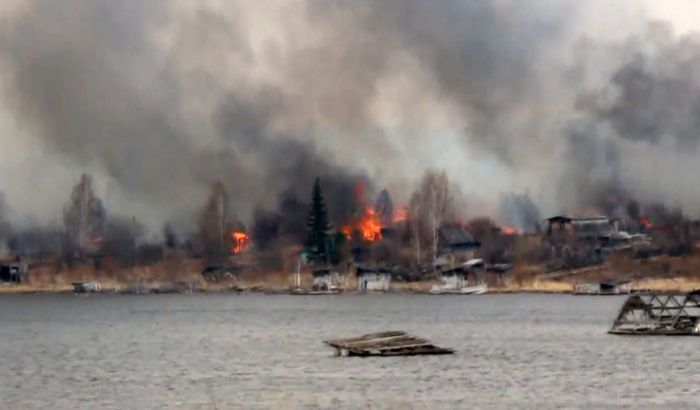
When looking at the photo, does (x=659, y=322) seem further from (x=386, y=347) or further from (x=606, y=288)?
(x=606, y=288)

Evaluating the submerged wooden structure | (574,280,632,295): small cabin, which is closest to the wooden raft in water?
the submerged wooden structure

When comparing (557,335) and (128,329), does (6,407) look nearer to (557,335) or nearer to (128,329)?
(557,335)

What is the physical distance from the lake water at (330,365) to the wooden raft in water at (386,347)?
1.04 metres

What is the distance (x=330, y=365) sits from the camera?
253ft

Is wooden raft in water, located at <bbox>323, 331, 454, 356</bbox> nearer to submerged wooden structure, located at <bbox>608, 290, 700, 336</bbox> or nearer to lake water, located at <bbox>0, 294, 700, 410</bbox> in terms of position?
lake water, located at <bbox>0, 294, 700, 410</bbox>

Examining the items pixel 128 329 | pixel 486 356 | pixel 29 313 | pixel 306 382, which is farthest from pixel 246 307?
pixel 306 382

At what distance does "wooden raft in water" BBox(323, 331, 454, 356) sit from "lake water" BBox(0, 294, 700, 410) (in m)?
1.04

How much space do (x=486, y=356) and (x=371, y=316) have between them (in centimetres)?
5362

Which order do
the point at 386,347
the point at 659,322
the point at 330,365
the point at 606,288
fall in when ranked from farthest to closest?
1. the point at 606,288
2. the point at 659,322
3. the point at 386,347
4. the point at 330,365

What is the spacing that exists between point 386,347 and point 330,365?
5716mm

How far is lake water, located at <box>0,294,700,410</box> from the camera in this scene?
61.5 m

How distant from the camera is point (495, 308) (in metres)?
156

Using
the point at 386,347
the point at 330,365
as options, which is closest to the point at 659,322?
the point at 386,347

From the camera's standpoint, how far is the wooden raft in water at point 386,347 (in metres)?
81.3
